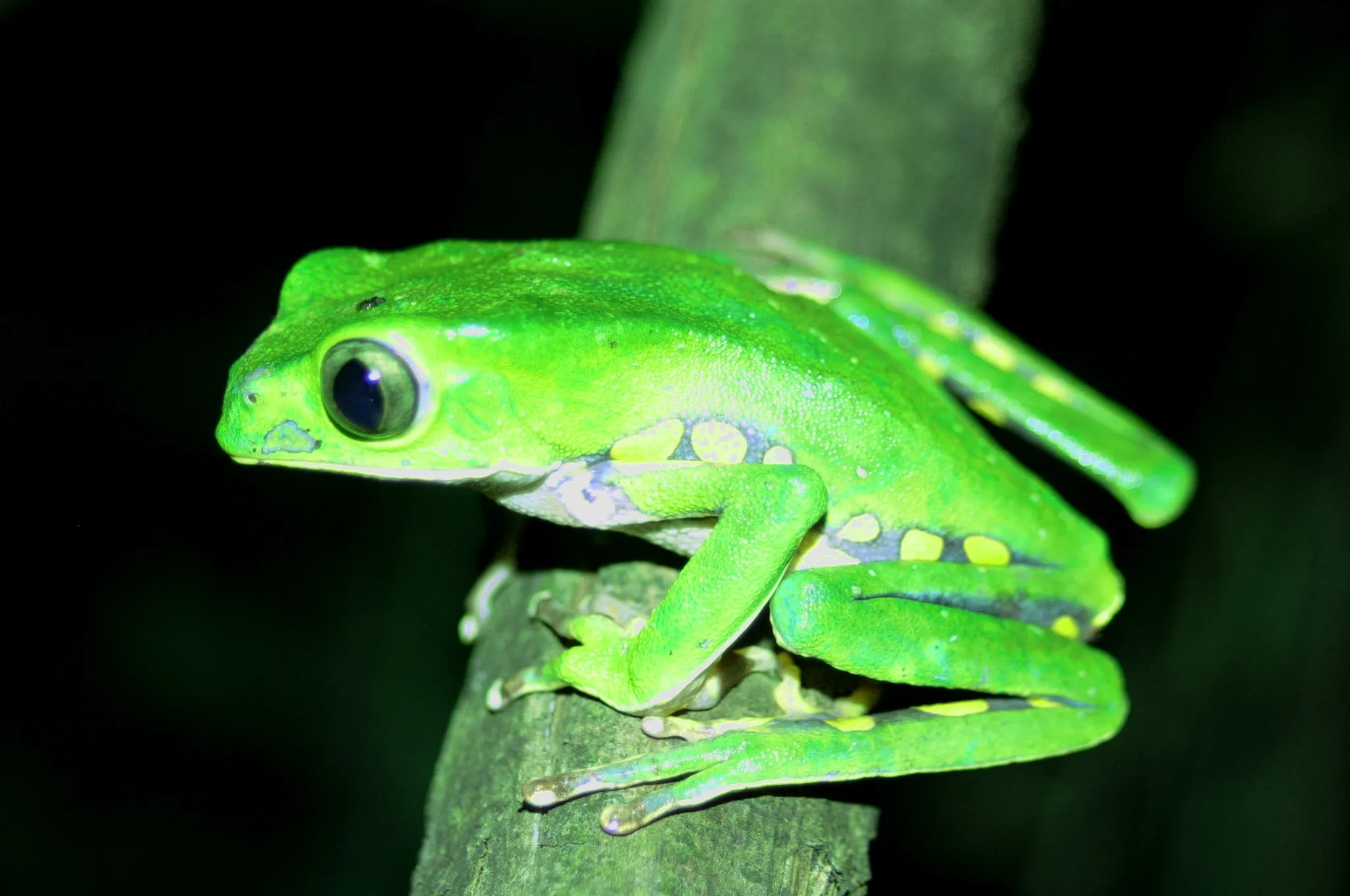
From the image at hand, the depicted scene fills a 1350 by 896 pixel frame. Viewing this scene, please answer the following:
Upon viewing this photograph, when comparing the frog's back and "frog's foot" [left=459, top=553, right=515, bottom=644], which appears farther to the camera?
"frog's foot" [left=459, top=553, right=515, bottom=644]

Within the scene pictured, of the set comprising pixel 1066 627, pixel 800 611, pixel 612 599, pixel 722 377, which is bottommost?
pixel 612 599

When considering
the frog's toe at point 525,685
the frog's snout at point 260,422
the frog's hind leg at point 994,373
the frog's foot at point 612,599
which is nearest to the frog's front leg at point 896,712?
the frog's toe at point 525,685

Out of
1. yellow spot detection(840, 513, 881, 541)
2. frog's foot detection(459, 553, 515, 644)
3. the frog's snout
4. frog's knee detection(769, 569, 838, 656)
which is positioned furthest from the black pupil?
yellow spot detection(840, 513, 881, 541)

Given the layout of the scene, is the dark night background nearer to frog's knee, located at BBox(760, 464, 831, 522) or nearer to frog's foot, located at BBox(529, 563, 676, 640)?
frog's foot, located at BBox(529, 563, 676, 640)

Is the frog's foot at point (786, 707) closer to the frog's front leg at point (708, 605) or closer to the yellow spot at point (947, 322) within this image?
the frog's front leg at point (708, 605)

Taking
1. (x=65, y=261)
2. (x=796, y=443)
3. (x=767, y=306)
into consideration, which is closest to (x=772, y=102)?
(x=767, y=306)

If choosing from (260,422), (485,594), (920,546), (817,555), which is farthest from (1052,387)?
(260,422)

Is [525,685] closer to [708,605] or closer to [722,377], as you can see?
[708,605]
